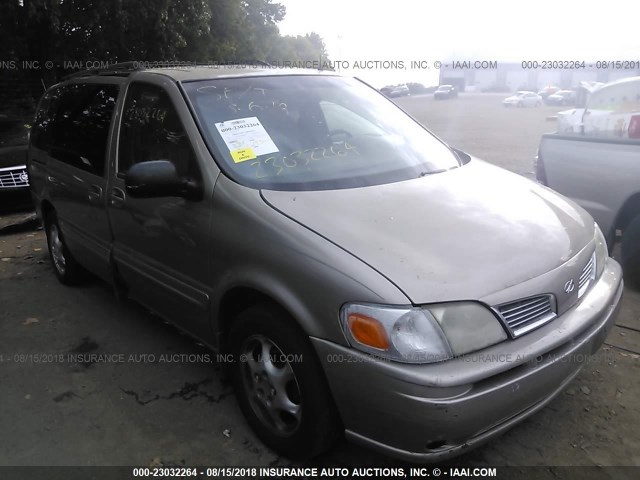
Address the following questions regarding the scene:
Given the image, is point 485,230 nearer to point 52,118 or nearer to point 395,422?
point 395,422

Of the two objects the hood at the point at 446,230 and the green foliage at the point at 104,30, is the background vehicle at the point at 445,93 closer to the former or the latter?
the green foliage at the point at 104,30

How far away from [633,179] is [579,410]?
203 centimetres

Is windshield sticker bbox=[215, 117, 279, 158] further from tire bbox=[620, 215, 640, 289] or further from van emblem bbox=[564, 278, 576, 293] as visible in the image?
tire bbox=[620, 215, 640, 289]

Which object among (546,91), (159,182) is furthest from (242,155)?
(546,91)

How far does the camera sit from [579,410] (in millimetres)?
2838

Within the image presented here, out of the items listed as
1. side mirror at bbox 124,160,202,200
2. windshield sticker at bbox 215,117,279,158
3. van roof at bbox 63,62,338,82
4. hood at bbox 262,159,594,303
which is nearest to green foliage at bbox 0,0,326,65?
van roof at bbox 63,62,338,82

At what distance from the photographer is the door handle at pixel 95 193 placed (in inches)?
139

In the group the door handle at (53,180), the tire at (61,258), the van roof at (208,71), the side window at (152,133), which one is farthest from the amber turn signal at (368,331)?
the tire at (61,258)

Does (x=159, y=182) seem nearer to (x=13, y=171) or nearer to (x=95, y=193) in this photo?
(x=95, y=193)

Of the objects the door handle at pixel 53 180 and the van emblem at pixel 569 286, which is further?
the door handle at pixel 53 180

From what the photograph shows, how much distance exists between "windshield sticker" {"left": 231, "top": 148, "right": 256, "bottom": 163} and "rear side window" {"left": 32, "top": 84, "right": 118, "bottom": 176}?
47.9 inches

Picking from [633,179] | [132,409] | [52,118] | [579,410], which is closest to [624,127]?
[633,179]

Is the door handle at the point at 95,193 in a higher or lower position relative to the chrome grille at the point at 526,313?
higher

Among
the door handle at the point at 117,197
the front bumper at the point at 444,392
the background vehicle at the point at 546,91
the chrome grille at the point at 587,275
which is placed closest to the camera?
the front bumper at the point at 444,392
